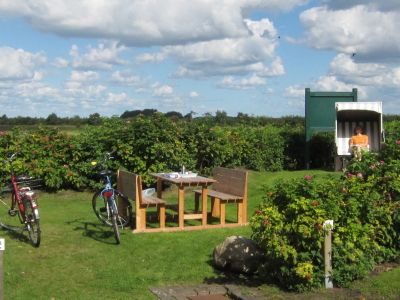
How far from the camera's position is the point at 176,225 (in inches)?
443

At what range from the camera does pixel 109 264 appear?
27.3ft

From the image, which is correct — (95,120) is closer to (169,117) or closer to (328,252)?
(169,117)

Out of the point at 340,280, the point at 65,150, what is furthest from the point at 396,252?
the point at 65,150

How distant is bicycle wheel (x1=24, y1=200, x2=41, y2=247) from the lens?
30.0 feet

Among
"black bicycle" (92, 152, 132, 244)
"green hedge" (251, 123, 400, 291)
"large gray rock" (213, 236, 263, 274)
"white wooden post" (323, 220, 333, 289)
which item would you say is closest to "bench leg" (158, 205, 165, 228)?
"black bicycle" (92, 152, 132, 244)

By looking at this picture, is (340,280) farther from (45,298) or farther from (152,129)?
(152,129)

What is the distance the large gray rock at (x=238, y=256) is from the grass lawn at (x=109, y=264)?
0.56ft

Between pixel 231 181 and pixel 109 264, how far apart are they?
386cm

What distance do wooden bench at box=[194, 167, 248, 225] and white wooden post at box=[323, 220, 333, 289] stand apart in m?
4.26

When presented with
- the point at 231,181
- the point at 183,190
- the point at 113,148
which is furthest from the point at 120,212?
the point at 113,148

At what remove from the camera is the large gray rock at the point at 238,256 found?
7641mm

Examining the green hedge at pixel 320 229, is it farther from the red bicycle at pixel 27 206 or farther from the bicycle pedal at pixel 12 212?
the bicycle pedal at pixel 12 212

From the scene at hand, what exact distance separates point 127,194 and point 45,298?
4168 millimetres

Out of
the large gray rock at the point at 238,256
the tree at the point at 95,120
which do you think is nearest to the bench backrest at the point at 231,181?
the large gray rock at the point at 238,256
